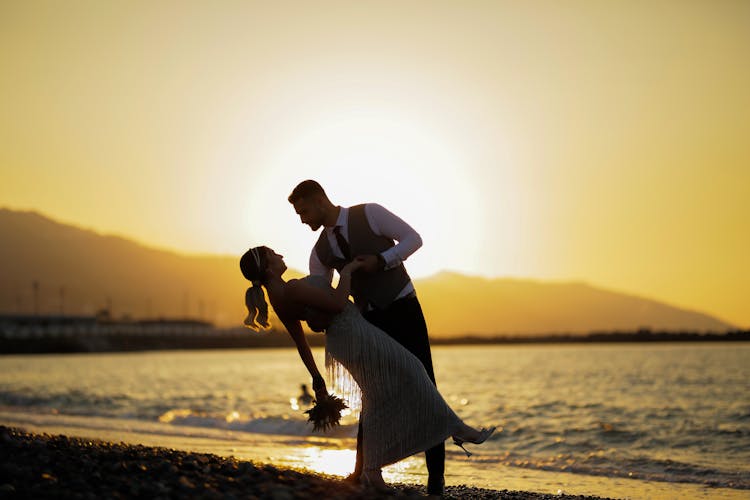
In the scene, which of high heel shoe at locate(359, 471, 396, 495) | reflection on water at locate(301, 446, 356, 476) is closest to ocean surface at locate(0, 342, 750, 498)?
reflection on water at locate(301, 446, 356, 476)

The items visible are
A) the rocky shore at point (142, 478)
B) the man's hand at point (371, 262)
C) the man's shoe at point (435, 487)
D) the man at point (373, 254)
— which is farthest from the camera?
the man's shoe at point (435, 487)

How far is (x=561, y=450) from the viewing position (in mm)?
15453

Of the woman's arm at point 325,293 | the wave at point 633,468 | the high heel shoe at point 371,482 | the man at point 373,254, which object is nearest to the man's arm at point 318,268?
the man at point 373,254

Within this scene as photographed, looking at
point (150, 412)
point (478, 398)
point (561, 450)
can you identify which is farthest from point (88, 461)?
point (478, 398)

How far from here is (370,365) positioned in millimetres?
6250

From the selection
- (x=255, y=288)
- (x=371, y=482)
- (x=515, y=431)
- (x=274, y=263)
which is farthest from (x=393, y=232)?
(x=515, y=431)

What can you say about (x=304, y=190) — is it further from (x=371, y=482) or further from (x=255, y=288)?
(x=371, y=482)

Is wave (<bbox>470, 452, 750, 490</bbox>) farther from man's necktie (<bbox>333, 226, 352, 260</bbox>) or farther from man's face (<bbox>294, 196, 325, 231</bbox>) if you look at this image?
man's face (<bbox>294, 196, 325, 231</bbox>)

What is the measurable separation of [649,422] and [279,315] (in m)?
17.6

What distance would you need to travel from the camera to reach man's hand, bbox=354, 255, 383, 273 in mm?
6020

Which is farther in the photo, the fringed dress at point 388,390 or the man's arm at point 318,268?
the man's arm at point 318,268

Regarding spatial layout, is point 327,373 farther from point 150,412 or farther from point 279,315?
point 150,412

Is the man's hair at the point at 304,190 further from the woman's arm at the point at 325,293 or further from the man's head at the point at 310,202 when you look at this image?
the woman's arm at the point at 325,293

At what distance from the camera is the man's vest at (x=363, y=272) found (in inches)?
245
